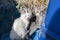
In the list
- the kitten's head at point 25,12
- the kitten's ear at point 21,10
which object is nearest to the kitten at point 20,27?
the kitten's head at point 25,12

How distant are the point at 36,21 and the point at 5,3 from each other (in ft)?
1.90

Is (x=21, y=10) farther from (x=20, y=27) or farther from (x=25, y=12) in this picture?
(x=20, y=27)

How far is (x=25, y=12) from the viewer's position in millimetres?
3379

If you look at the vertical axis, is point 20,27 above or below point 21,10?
below

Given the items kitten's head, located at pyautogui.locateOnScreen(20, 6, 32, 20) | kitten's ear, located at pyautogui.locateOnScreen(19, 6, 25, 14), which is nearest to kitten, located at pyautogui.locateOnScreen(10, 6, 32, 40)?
kitten's head, located at pyautogui.locateOnScreen(20, 6, 32, 20)

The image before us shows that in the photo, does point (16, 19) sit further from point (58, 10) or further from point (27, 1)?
point (58, 10)

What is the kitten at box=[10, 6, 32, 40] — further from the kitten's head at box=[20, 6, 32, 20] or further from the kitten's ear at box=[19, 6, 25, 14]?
the kitten's ear at box=[19, 6, 25, 14]

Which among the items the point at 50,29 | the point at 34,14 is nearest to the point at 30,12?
the point at 34,14

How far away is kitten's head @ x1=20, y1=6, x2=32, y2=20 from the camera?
3.25 m

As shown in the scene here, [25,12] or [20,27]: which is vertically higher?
[25,12]

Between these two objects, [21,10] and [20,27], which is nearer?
[20,27]

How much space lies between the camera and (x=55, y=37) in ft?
6.84

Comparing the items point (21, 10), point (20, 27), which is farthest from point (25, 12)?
point (20, 27)

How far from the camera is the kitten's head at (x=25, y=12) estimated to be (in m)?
3.25
